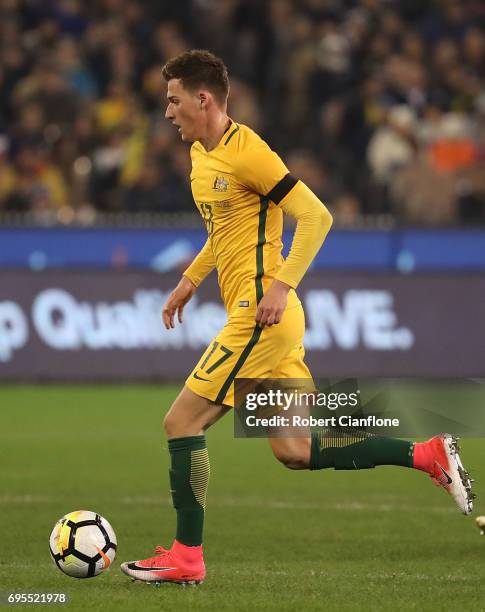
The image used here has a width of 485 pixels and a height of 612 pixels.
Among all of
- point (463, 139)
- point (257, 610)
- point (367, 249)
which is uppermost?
point (463, 139)

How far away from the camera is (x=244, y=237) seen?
643 cm

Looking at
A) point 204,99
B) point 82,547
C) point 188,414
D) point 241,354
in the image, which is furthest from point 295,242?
point 82,547

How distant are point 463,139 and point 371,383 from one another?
4.35m

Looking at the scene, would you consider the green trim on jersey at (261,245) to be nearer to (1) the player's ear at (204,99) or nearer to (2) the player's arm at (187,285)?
(1) the player's ear at (204,99)

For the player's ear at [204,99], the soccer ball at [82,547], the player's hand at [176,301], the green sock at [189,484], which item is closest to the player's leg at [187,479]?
the green sock at [189,484]

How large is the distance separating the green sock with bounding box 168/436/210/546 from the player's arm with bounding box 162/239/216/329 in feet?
2.86

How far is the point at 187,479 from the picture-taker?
6309 mm

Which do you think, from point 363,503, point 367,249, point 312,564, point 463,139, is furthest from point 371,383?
point 312,564

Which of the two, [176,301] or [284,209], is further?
[176,301]

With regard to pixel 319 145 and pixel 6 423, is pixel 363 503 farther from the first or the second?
pixel 319 145

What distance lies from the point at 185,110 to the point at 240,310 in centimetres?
90

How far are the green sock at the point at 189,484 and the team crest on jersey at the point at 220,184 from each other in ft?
3.52

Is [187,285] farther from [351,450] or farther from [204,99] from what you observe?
[351,450]

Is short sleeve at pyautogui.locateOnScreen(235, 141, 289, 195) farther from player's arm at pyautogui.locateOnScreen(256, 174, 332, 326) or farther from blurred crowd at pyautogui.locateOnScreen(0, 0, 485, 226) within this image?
blurred crowd at pyautogui.locateOnScreen(0, 0, 485, 226)
